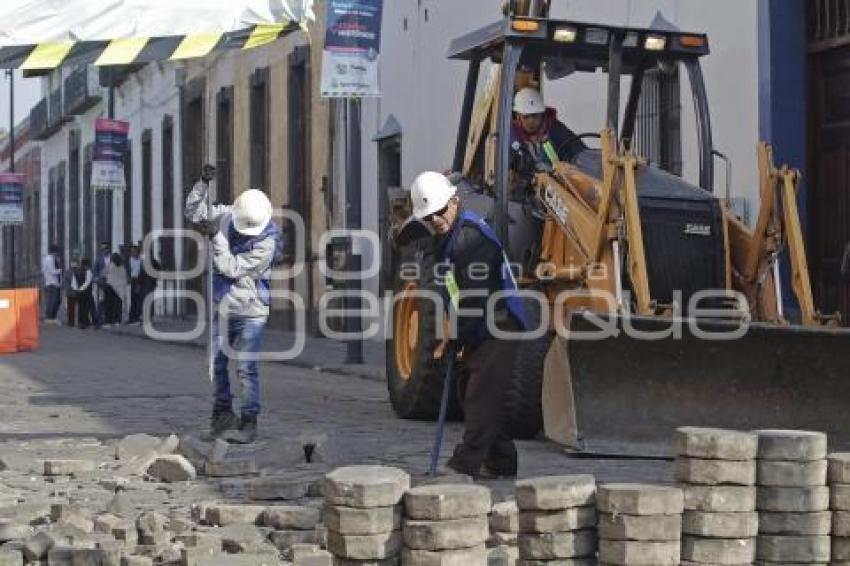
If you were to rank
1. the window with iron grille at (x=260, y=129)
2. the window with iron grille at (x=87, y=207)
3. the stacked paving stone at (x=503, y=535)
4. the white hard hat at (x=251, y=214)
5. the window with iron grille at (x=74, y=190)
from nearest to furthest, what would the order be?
the stacked paving stone at (x=503, y=535)
the white hard hat at (x=251, y=214)
the window with iron grille at (x=260, y=129)
the window with iron grille at (x=87, y=207)
the window with iron grille at (x=74, y=190)

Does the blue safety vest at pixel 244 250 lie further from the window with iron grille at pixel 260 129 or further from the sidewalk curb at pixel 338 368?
the window with iron grille at pixel 260 129

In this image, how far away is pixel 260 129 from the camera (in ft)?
103

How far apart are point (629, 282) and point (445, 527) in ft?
14.4

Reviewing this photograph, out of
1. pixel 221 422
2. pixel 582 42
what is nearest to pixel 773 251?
pixel 582 42

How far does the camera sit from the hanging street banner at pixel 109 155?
33.8m

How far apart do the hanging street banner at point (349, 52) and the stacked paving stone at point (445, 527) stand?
12.1 meters

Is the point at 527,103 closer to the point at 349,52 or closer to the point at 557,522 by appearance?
the point at 557,522

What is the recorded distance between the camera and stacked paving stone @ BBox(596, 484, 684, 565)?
579cm

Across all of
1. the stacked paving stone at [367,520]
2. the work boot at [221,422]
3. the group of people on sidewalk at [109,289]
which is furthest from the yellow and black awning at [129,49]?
the group of people on sidewalk at [109,289]

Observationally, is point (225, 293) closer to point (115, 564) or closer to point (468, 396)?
point (468, 396)

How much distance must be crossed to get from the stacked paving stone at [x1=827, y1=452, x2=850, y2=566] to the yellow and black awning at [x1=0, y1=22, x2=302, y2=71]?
3.62m

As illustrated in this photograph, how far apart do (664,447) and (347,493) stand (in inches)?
156

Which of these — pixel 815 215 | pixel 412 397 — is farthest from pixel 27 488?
pixel 815 215

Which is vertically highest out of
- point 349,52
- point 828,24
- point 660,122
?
point 349,52
